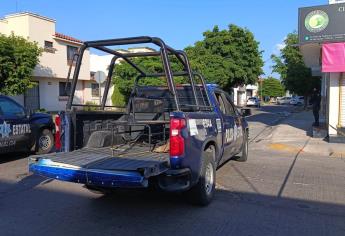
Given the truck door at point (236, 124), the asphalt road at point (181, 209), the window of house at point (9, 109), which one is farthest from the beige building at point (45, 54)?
the asphalt road at point (181, 209)

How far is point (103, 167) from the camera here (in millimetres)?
5254

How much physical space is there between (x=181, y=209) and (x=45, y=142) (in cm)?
663

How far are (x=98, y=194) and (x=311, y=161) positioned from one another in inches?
241

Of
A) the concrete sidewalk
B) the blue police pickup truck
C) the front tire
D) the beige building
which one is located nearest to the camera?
the blue police pickup truck

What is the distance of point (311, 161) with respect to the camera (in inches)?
419

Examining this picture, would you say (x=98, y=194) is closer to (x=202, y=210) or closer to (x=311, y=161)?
(x=202, y=210)

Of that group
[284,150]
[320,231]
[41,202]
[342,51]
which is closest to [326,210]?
[320,231]

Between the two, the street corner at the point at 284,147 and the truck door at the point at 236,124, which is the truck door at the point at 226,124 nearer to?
the truck door at the point at 236,124

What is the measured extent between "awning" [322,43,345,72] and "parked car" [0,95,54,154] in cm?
837

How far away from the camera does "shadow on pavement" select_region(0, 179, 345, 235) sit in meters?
5.07

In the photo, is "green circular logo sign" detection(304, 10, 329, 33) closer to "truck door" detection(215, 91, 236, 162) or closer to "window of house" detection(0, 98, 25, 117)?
"truck door" detection(215, 91, 236, 162)

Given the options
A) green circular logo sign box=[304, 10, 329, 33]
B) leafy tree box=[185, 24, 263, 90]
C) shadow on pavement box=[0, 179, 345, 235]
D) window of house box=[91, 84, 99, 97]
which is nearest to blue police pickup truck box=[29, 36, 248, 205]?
shadow on pavement box=[0, 179, 345, 235]

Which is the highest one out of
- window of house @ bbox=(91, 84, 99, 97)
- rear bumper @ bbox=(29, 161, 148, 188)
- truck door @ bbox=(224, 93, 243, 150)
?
window of house @ bbox=(91, 84, 99, 97)

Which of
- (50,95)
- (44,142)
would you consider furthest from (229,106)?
(50,95)
